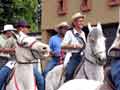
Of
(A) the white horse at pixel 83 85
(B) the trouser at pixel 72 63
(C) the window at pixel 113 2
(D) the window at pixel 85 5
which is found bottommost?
(D) the window at pixel 85 5

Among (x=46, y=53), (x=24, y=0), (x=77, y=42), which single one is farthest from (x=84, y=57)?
(x=24, y=0)

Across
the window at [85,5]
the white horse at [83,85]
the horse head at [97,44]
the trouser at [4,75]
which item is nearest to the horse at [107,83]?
the white horse at [83,85]

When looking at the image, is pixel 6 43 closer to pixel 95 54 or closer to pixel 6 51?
pixel 6 51

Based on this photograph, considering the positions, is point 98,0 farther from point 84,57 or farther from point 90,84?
A: point 90,84

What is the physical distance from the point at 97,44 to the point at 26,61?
1373 millimetres

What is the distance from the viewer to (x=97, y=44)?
35.6 feet

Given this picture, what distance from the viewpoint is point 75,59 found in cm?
1179

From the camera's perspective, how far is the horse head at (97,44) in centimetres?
1074

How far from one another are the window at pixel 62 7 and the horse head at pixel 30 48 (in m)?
27.2

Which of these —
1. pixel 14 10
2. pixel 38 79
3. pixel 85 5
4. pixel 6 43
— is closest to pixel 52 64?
pixel 6 43

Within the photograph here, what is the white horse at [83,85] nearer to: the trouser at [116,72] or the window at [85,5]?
the trouser at [116,72]

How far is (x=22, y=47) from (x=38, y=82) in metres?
0.68

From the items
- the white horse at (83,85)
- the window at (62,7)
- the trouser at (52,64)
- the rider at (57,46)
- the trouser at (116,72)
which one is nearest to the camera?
the trouser at (116,72)

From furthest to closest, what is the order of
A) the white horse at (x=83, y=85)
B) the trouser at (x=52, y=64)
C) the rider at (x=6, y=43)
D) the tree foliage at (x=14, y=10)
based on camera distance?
the tree foliage at (x=14, y=10) < the trouser at (x=52, y=64) < the rider at (x=6, y=43) < the white horse at (x=83, y=85)
